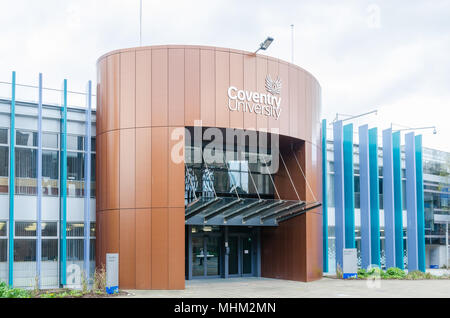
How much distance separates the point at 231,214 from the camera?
21.2 metres

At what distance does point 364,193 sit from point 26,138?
1637 cm

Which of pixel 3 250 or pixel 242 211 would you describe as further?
pixel 242 211

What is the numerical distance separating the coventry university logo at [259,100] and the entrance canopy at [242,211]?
3440mm

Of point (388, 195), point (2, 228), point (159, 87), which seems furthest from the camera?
point (388, 195)

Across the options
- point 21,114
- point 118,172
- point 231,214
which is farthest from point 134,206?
point 21,114

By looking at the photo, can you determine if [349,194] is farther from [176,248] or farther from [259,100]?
[176,248]

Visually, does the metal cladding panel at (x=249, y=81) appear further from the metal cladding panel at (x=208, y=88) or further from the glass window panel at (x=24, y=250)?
the glass window panel at (x=24, y=250)

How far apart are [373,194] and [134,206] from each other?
13.9 metres

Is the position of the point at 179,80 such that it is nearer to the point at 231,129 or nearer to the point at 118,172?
the point at 231,129

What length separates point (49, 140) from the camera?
2127cm

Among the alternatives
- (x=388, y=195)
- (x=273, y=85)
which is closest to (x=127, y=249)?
(x=273, y=85)

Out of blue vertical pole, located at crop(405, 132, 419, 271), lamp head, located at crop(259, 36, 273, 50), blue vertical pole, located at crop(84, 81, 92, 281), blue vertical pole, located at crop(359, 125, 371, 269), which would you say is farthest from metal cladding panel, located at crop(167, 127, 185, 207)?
blue vertical pole, located at crop(405, 132, 419, 271)

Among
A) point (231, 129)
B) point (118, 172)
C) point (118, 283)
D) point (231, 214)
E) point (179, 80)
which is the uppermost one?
point (179, 80)

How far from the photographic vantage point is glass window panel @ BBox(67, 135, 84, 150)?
21.6 meters
